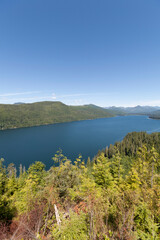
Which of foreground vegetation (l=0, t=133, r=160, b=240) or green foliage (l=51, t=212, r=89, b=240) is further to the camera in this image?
green foliage (l=51, t=212, r=89, b=240)

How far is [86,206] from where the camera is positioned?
11.1 m

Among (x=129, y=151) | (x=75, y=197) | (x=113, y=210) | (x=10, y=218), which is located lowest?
(x=129, y=151)

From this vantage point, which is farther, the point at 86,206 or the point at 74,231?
the point at 86,206

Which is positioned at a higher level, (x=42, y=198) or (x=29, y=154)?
(x=42, y=198)

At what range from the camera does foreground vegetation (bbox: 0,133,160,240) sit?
6148 millimetres

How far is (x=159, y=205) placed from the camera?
6.59 metres

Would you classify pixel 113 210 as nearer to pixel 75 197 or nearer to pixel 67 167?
pixel 75 197

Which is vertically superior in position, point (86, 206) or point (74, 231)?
point (74, 231)

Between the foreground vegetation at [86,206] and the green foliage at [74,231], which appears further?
the green foliage at [74,231]

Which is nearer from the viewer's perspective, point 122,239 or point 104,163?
point 122,239

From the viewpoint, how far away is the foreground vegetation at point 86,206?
615cm

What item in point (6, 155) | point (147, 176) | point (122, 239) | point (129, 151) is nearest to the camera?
point (122, 239)

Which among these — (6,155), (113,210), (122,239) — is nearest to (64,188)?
(113,210)

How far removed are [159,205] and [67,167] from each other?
13.7 meters
